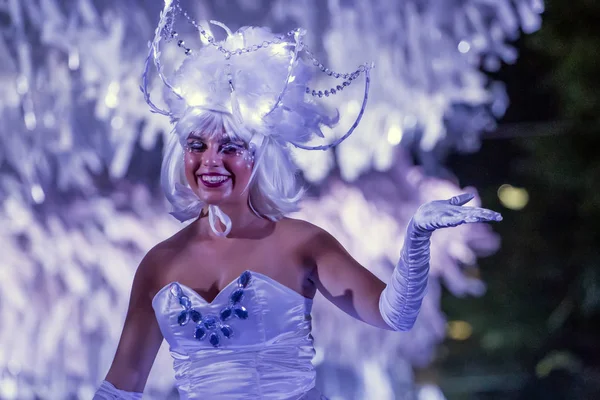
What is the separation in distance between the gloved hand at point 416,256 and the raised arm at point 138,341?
1.34ft

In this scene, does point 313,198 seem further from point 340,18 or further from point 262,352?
point 262,352

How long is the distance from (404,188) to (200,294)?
188 centimetres

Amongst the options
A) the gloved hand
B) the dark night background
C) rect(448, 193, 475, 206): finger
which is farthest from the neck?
the dark night background

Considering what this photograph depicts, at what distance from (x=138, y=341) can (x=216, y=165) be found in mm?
332

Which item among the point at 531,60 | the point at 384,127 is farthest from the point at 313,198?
the point at 531,60

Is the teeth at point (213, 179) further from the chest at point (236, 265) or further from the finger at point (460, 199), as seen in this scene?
the finger at point (460, 199)

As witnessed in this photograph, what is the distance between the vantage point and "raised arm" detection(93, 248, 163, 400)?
5.42 feet

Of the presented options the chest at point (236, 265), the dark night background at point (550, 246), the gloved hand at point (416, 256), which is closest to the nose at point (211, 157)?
the chest at point (236, 265)

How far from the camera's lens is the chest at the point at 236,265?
1.63 metres

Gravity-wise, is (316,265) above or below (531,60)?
below

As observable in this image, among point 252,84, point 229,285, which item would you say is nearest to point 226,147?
point 252,84

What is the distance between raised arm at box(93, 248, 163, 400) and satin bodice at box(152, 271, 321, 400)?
62mm

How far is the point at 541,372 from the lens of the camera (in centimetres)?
351

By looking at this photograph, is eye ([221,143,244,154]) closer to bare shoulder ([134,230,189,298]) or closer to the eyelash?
the eyelash
